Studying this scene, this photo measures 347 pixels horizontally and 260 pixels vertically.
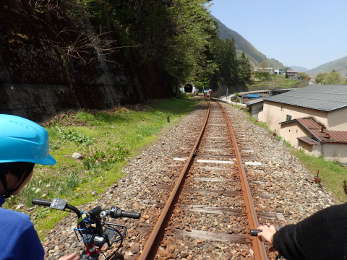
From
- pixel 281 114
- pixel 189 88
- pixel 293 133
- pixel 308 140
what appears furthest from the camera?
pixel 189 88

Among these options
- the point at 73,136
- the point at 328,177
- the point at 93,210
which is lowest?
the point at 328,177

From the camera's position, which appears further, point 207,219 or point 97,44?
point 97,44

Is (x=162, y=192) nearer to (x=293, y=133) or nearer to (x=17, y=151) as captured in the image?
(x=17, y=151)

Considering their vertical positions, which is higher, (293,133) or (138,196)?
(138,196)

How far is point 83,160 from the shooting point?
27.7 feet

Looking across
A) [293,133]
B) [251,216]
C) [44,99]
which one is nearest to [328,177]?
[251,216]

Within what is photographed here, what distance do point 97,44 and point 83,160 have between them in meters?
10.9

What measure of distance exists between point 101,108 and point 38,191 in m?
11.3

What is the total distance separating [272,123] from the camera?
34812 millimetres

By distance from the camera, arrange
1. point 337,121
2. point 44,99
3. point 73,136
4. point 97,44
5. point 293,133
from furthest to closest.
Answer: point 293,133 < point 337,121 < point 97,44 < point 44,99 < point 73,136

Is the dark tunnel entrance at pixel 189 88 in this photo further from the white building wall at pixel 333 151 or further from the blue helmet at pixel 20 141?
the blue helmet at pixel 20 141

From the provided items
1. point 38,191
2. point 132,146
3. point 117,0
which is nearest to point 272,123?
point 117,0

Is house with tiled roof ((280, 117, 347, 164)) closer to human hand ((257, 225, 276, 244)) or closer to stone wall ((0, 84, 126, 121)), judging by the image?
stone wall ((0, 84, 126, 121))

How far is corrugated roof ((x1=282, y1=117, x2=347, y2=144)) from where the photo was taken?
20.3 m
